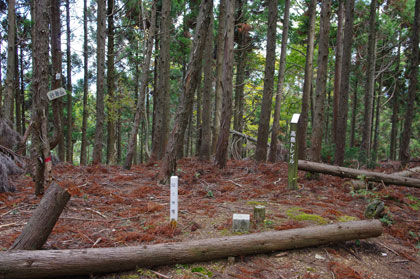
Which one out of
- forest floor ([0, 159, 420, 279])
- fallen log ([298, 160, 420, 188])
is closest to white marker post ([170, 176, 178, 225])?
forest floor ([0, 159, 420, 279])

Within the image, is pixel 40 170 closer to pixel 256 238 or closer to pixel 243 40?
pixel 256 238

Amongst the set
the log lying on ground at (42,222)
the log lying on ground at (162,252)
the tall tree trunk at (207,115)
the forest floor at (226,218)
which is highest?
the tall tree trunk at (207,115)

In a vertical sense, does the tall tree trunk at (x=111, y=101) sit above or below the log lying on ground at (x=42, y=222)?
above

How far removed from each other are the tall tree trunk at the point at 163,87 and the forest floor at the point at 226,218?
4.58m

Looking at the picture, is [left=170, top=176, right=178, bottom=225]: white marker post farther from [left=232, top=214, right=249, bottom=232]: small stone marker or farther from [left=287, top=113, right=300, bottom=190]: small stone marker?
[left=287, top=113, right=300, bottom=190]: small stone marker

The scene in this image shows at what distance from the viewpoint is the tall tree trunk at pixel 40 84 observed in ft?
18.1

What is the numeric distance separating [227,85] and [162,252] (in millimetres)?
7692

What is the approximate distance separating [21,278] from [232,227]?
287 cm

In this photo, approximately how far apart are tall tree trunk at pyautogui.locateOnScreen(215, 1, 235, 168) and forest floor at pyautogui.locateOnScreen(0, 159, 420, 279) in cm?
155

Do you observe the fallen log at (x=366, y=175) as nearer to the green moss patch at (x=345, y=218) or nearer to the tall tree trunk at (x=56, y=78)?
the green moss patch at (x=345, y=218)

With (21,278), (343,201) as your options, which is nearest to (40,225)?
(21,278)

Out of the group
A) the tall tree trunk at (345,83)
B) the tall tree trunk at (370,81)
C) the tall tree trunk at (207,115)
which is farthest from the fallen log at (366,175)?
the tall tree trunk at (370,81)

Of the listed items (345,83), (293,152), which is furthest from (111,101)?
(345,83)

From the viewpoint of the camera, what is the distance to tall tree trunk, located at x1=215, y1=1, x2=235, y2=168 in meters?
10.2
